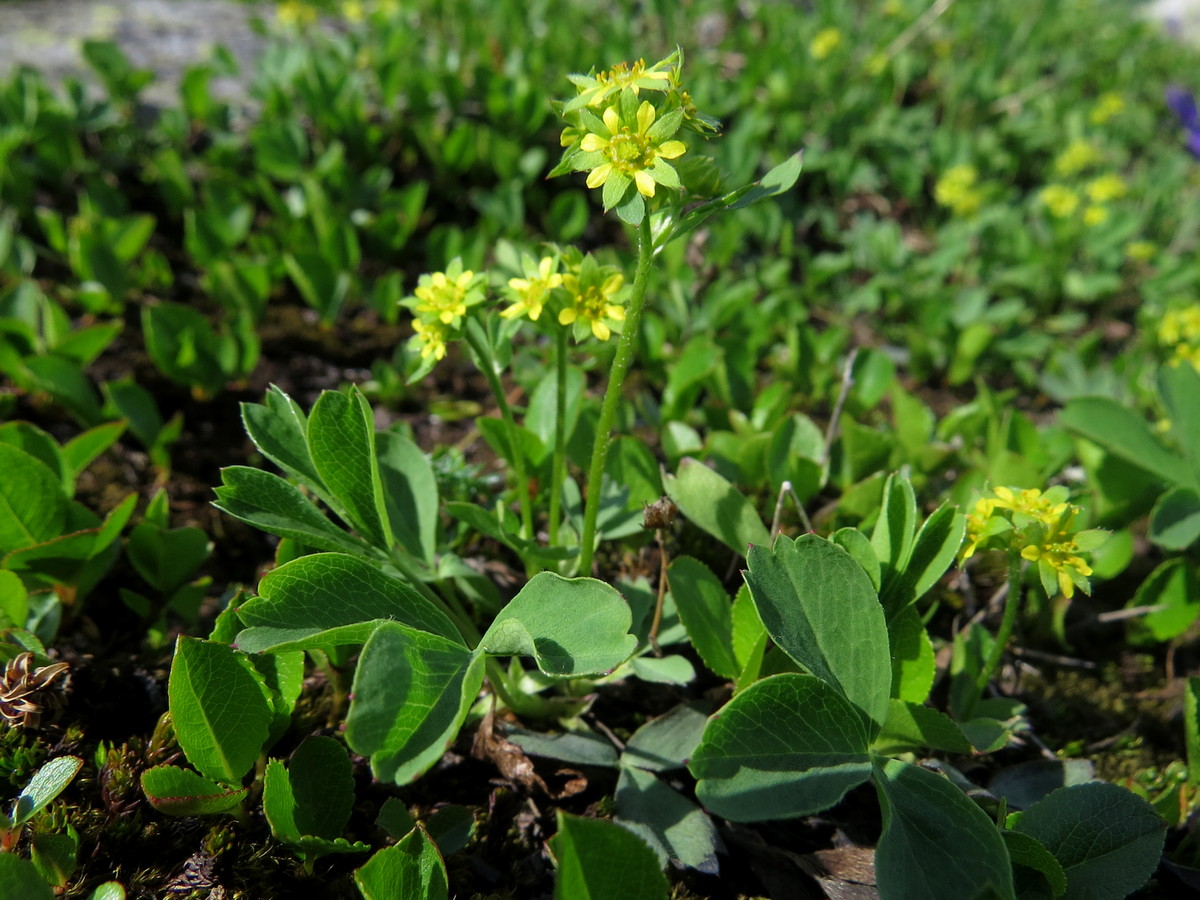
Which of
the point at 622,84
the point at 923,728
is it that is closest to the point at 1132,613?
the point at 923,728

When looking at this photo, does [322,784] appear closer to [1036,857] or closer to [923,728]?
[923,728]

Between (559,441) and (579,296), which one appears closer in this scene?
(579,296)

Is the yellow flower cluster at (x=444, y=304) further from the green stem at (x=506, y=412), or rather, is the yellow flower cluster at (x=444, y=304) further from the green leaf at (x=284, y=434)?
the green leaf at (x=284, y=434)

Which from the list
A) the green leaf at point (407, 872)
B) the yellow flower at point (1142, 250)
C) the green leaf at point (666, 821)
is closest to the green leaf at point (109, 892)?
the green leaf at point (407, 872)

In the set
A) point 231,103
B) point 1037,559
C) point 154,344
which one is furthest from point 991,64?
point 154,344

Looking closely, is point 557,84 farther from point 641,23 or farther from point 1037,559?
point 1037,559

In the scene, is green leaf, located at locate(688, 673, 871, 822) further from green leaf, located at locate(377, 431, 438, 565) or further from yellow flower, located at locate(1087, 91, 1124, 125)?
yellow flower, located at locate(1087, 91, 1124, 125)
